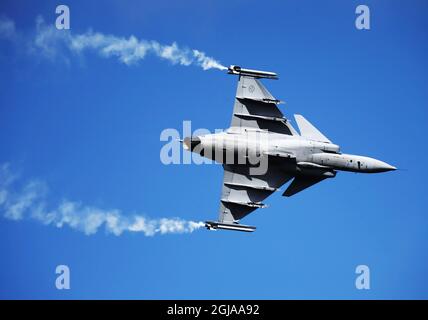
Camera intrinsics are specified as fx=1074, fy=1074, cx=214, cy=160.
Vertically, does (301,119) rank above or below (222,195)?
above

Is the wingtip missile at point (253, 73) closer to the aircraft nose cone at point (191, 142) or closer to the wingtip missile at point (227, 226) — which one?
the aircraft nose cone at point (191, 142)

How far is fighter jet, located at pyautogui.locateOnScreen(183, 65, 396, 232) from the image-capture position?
186 feet

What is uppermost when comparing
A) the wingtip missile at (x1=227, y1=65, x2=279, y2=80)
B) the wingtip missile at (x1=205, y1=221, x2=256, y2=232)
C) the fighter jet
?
the wingtip missile at (x1=227, y1=65, x2=279, y2=80)

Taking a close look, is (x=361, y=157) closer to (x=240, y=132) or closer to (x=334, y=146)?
(x=334, y=146)

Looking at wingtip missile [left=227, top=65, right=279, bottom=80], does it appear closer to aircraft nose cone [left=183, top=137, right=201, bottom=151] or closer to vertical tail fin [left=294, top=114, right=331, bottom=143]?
vertical tail fin [left=294, top=114, right=331, bottom=143]

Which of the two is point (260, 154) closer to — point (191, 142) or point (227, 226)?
point (191, 142)

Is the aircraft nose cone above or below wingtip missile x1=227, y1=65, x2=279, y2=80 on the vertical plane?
below

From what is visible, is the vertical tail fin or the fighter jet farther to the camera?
the vertical tail fin

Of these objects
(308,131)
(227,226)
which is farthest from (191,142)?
(308,131)

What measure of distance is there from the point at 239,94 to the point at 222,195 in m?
5.59

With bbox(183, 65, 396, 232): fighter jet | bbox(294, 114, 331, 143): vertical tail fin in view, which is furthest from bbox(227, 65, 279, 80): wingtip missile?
bbox(294, 114, 331, 143): vertical tail fin

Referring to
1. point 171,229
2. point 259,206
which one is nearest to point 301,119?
point 259,206

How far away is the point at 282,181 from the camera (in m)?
58.8

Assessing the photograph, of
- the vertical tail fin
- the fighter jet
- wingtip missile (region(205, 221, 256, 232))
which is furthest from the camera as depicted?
the vertical tail fin
